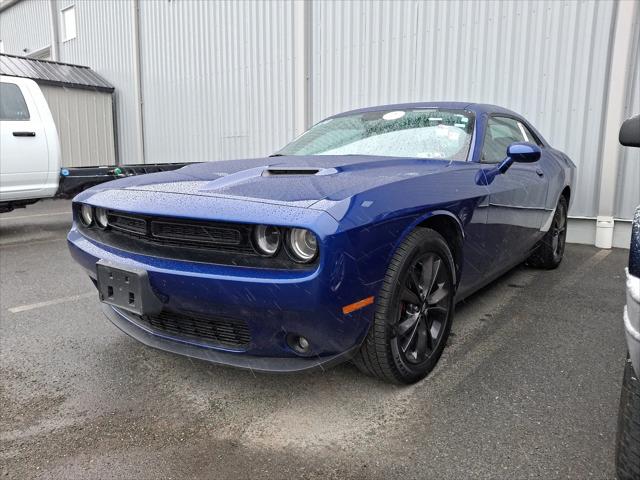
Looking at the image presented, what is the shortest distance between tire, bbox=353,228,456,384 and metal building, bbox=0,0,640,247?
13.6 ft

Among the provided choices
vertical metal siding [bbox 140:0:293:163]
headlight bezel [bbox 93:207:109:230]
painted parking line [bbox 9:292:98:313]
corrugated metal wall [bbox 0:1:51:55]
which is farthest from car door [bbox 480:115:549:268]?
corrugated metal wall [bbox 0:1:51:55]

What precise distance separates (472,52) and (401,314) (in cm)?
515

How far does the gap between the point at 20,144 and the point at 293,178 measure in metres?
5.14

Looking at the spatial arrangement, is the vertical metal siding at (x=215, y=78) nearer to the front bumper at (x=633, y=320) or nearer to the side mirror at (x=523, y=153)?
the side mirror at (x=523, y=153)

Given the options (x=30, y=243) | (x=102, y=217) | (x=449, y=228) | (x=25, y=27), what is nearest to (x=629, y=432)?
(x=449, y=228)

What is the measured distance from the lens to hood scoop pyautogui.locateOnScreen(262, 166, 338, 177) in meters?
2.32

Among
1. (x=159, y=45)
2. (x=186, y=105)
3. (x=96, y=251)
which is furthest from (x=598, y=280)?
(x=159, y=45)

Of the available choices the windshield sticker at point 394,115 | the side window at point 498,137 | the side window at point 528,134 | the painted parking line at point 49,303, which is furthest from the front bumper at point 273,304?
the side window at point 528,134

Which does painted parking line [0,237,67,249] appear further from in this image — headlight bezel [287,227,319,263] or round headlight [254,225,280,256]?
headlight bezel [287,227,319,263]

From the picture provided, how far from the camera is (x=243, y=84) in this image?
9062mm

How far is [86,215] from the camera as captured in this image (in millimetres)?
2623

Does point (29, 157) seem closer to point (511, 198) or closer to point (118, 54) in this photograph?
point (511, 198)

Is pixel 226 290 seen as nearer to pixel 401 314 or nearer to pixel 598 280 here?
pixel 401 314

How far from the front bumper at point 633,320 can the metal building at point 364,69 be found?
4.95 metres
